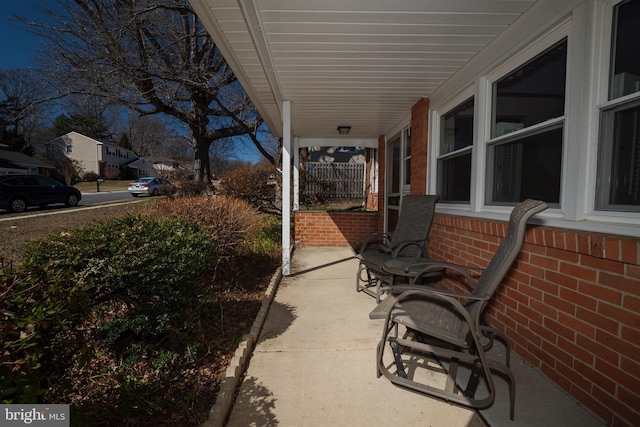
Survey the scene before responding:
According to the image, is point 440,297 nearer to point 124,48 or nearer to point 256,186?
point 256,186

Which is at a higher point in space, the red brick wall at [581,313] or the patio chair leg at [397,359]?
the red brick wall at [581,313]

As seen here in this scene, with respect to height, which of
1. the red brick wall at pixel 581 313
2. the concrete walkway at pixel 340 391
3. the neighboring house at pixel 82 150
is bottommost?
the concrete walkway at pixel 340 391

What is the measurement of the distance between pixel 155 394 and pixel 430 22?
3304 millimetres

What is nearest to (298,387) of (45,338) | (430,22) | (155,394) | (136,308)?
(155,394)

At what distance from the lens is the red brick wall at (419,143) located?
430 cm

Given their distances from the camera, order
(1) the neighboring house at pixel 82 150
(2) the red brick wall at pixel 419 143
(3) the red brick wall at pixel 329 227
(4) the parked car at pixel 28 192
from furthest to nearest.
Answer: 1. (1) the neighboring house at pixel 82 150
2. (4) the parked car at pixel 28 192
3. (3) the red brick wall at pixel 329 227
4. (2) the red brick wall at pixel 419 143

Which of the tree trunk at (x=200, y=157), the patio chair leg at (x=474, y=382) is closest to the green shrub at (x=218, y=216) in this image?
the patio chair leg at (x=474, y=382)

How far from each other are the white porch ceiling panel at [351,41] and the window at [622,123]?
660 millimetres

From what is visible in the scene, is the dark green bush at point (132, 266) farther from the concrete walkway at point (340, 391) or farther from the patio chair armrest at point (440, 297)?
the patio chair armrest at point (440, 297)

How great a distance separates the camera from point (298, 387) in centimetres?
203

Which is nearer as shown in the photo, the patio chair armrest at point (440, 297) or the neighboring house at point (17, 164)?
the patio chair armrest at point (440, 297)

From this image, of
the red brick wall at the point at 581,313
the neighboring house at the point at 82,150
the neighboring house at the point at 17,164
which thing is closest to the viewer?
the red brick wall at the point at 581,313

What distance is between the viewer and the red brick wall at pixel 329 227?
684 centimetres

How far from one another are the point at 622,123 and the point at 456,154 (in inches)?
74.1
